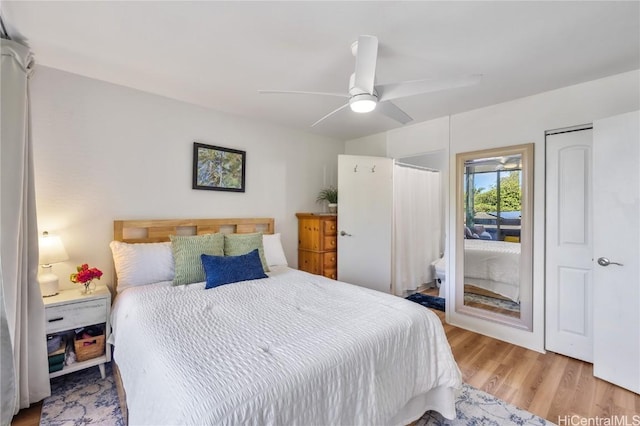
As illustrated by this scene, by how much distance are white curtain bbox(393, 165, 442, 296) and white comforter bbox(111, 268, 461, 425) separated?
2129mm

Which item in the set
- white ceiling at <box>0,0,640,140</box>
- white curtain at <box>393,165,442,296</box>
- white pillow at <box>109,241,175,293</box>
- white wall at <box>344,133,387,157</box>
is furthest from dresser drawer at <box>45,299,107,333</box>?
white wall at <box>344,133,387,157</box>

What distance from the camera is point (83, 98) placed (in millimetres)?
2357

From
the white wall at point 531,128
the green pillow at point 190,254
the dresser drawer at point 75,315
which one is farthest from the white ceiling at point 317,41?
the dresser drawer at point 75,315

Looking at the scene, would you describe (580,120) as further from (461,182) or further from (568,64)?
(461,182)

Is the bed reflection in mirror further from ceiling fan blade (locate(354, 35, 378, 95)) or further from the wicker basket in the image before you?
the wicker basket

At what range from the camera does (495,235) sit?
299 cm

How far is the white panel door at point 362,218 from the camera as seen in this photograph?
3684 mm

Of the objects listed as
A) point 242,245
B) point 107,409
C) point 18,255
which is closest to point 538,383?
point 242,245

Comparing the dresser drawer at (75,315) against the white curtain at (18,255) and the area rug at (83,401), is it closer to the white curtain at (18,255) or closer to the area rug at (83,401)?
the white curtain at (18,255)

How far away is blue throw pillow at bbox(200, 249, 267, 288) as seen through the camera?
232 centimetres

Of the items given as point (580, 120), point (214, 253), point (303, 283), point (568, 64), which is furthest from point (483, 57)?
point (214, 253)

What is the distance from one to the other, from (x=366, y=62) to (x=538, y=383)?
266cm

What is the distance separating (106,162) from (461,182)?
3.58 meters

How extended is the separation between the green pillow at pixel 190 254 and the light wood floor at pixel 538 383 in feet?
3.82
